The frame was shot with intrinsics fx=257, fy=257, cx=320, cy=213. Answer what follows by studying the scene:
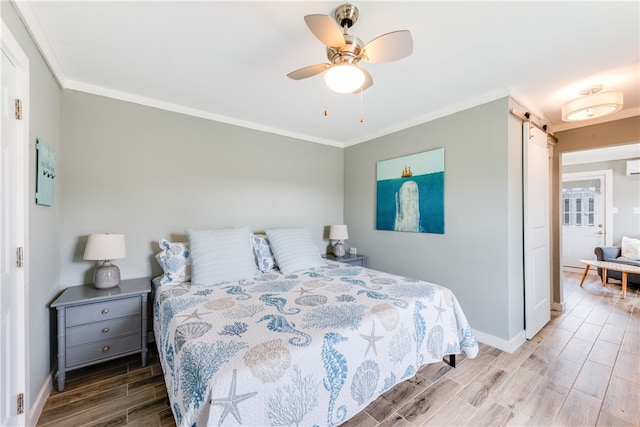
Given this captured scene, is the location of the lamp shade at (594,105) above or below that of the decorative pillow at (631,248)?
above

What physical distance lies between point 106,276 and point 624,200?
7.95 m

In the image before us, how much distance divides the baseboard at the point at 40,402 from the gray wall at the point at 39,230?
3cm

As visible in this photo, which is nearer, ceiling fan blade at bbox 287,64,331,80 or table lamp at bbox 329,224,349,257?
ceiling fan blade at bbox 287,64,331,80

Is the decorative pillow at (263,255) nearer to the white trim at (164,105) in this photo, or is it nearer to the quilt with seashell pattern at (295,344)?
the quilt with seashell pattern at (295,344)

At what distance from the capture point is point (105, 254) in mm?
2006

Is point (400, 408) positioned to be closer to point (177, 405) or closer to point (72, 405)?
point (177, 405)

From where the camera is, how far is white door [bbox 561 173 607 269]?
5109 millimetres

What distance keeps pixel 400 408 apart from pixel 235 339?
1.21 metres

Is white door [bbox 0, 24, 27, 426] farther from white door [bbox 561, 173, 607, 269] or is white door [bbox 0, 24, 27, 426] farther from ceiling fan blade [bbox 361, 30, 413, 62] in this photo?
white door [bbox 561, 173, 607, 269]

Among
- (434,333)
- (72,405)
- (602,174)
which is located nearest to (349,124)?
(434,333)

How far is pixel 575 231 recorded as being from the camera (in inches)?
214

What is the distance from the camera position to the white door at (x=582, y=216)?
5109mm

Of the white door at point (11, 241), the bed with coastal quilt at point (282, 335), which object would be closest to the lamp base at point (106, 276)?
the bed with coastal quilt at point (282, 335)

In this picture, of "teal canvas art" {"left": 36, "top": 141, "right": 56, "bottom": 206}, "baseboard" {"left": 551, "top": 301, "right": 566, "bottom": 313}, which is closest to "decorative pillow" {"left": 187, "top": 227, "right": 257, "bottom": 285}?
"teal canvas art" {"left": 36, "top": 141, "right": 56, "bottom": 206}
